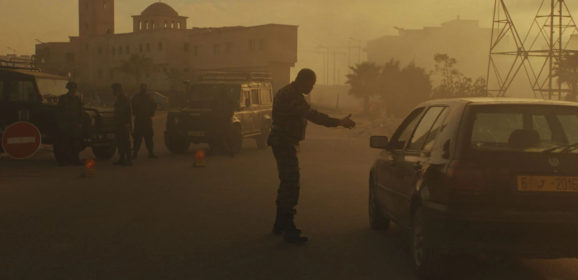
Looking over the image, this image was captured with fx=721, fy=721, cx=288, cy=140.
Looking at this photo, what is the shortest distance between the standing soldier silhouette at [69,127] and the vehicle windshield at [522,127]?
11474mm

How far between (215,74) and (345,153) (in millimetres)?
4590

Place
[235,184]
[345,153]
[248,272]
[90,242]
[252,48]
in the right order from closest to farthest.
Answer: [248,272], [90,242], [235,184], [345,153], [252,48]

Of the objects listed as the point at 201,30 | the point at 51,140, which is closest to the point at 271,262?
the point at 51,140

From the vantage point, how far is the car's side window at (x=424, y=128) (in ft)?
21.0

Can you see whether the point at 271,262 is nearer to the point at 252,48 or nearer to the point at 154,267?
the point at 154,267

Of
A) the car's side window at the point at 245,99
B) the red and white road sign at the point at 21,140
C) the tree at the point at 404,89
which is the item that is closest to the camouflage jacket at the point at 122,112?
the car's side window at the point at 245,99

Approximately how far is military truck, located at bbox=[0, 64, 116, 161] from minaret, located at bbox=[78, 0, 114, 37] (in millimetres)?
98535

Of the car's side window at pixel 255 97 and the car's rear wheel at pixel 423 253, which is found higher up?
the car's side window at pixel 255 97

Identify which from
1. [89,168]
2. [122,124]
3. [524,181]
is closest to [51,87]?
[122,124]

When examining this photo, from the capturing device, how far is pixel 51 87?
55.7ft

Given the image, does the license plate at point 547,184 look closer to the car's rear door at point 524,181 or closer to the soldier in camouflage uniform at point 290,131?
the car's rear door at point 524,181

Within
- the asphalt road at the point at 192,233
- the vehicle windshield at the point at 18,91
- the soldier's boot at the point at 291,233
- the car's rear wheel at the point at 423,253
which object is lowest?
the asphalt road at the point at 192,233

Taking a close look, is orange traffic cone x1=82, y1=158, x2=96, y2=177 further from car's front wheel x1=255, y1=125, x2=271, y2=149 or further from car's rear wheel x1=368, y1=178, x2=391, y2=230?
car's front wheel x1=255, y1=125, x2=271, y2=149

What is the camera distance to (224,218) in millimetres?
9023
